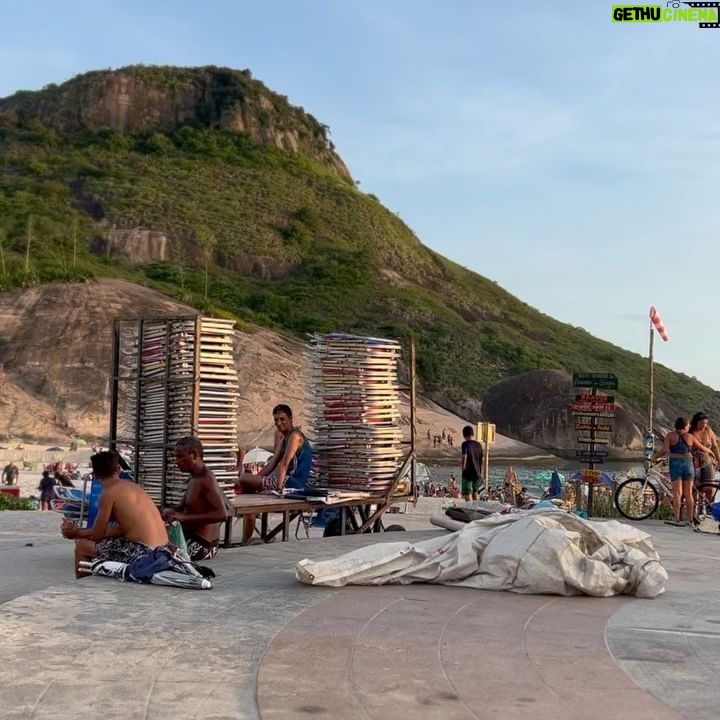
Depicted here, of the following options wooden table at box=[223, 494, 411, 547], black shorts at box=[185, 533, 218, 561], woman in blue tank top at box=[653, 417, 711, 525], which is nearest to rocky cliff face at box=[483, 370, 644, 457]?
woman in blue tank top at box=[653, 417, 711, 525]

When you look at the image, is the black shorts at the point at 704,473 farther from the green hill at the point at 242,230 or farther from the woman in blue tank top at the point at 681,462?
the green hill at the point at 242,230

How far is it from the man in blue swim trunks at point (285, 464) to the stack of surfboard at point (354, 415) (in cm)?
33

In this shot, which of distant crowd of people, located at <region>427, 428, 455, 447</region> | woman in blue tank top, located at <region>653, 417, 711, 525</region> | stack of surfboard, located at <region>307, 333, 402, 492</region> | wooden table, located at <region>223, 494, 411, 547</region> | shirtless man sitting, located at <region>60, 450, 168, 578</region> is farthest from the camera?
distant crowd of people, located at <region>427, 428, 455, 447</region>

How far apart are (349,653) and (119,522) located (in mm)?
2283

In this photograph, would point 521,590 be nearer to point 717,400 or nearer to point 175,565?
point 175,565

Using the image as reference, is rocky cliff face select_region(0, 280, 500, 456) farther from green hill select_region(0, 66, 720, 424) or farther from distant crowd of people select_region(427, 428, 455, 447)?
green hill select_region(0, 66, 720, 424)

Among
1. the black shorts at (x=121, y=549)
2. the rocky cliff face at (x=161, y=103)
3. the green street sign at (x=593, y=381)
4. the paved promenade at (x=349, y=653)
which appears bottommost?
the paved promenade at (x=349, y=653)

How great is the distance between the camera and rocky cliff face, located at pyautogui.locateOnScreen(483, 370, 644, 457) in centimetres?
5634


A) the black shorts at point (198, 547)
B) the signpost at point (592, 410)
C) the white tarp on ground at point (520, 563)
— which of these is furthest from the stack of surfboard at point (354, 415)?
the signpost at point (592, 410)

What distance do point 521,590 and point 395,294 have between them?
6788 cm

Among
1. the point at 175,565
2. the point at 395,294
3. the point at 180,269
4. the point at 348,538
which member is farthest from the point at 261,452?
the point at 395,294

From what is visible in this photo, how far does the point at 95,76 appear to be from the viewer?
9231cm

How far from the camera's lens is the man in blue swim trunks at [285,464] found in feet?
32.3

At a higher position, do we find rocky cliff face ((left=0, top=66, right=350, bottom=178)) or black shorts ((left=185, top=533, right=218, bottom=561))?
rocky cliff face ((left=0, top=66, right=350, bottom=178))
